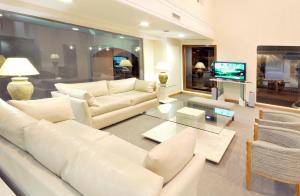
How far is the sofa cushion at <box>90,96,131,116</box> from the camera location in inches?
142

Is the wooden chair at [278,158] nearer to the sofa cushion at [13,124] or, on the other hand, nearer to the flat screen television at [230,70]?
the sofa cushion at [13,124]

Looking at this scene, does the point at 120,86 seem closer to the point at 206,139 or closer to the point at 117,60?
the point at 117,60

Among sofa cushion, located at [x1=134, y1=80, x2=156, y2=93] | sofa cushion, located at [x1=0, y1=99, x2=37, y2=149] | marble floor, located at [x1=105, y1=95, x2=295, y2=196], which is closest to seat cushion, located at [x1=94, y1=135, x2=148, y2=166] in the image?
sofa cushion, located at [x1=0, y1=99, x2=37, y2=149]

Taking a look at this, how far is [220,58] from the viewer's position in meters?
6.55

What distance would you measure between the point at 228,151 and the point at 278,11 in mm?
4521

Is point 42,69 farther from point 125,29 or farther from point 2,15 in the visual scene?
point 125,29

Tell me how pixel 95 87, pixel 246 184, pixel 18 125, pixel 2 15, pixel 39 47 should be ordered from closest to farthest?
pixel 18 125
pixel 246 184
pixel 2 15
pixel 39 47
pixel 95 87

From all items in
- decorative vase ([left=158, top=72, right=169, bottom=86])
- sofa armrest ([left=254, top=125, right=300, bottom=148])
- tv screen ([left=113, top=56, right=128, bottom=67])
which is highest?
tv screen ([left=113, top=56, right=128, bottom=67])

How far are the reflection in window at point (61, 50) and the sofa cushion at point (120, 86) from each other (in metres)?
0.48

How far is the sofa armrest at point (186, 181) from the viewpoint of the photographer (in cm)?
121

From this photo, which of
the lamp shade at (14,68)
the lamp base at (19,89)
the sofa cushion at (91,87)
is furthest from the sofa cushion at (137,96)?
the lamp shade at (14,68)

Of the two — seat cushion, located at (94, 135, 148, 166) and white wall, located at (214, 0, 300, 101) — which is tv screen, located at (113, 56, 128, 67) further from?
seat cushion, located at (94, 135, 148, 166)

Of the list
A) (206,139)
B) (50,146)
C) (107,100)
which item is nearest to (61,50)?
(107,100)

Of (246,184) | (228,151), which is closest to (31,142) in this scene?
(246,184)
